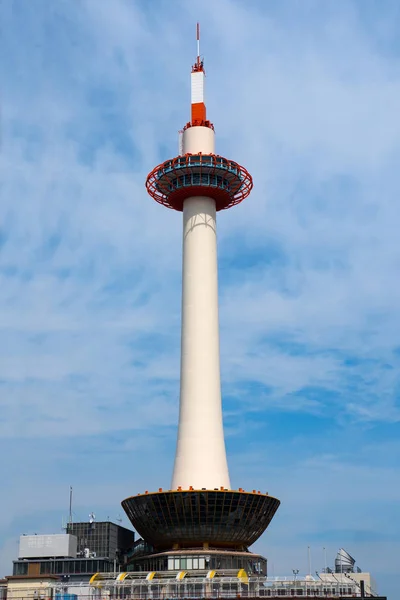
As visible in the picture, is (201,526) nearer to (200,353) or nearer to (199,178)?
(200,353)

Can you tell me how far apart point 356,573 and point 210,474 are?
42.8 m

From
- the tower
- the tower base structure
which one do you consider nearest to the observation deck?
the tower

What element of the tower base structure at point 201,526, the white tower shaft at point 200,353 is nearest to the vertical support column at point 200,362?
the white tower shaft at point 200,353

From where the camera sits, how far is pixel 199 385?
126 m

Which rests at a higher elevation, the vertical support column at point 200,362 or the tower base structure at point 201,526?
the vertical support column at point 200,362


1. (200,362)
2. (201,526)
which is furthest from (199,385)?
(201,526)

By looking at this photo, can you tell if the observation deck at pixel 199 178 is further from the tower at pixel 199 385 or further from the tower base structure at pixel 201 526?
the tower base structure at pixel 201 526

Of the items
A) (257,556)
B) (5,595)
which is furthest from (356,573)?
(5,595)

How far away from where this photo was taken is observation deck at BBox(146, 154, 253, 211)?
13262cm

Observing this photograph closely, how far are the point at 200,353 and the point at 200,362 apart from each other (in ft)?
4.18

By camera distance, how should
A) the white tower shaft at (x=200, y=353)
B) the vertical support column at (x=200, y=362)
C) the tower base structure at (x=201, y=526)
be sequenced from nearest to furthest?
the tower base structure at (x=201, y=526) → the vertical support column at (x=200, y=362) → the white tower shaft at (x=200, y=353)

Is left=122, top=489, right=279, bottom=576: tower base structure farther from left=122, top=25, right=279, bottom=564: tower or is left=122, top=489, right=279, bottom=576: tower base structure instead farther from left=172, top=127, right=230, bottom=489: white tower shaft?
left=172, top=127, right=230, bottom=489: white tower shaft

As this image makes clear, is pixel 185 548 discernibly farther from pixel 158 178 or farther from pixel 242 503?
pixel 158 178

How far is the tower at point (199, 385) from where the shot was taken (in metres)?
115
